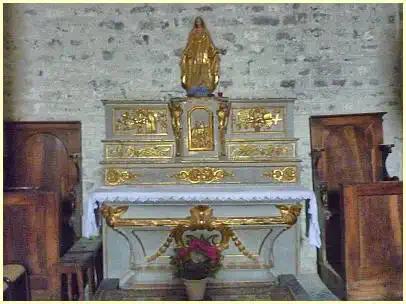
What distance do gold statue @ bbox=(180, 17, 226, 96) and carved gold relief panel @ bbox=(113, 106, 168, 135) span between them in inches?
18.2

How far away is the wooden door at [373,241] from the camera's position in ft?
18.0

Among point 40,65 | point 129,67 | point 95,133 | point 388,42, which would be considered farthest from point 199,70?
point 388,42

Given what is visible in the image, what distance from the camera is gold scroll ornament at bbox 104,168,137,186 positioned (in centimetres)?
606

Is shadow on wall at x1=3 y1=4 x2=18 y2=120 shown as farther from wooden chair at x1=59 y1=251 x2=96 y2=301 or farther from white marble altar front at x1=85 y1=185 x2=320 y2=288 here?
wooden chair at x1=59 y1=251 x2=96 y2=301

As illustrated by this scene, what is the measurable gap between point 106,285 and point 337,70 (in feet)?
12.5

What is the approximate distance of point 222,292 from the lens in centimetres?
577

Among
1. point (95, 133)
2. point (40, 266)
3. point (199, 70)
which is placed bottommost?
point (40, 266)

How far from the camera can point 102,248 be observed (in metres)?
6.55

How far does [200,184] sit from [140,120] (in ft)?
3.20

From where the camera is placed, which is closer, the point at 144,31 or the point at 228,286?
the point at 228,286

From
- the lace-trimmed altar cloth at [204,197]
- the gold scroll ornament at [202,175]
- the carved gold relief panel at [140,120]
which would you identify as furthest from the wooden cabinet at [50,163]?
the gold scroll ornament at [202,175]

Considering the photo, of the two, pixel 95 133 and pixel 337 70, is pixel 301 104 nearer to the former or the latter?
pixel 337 70

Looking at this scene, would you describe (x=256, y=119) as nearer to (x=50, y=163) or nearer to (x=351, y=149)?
(x=351, y=149)

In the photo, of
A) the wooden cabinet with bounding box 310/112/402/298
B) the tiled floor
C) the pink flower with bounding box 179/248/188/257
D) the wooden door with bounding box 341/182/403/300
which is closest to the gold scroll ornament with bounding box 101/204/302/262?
the pink flower with bounding box 179/248/188/257
